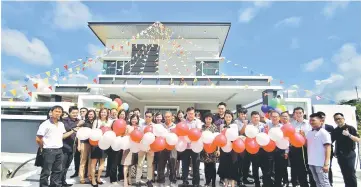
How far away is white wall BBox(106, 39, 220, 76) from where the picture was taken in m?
12.6

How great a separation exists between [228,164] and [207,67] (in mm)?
9073

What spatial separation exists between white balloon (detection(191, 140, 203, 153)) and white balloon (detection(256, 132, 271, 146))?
0.92m

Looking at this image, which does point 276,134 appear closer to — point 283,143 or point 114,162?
point 283,143

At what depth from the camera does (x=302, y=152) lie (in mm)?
3891

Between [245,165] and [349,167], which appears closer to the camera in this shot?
[349,167]

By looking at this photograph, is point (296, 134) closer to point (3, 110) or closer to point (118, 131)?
point (118, 131)

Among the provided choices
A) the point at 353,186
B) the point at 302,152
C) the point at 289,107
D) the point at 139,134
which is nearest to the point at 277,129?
the point at 302,152

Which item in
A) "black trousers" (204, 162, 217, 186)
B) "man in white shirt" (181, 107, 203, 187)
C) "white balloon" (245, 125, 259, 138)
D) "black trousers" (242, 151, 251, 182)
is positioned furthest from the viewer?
"black trousers" (242, 151, 251, 182)

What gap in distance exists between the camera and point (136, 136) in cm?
381

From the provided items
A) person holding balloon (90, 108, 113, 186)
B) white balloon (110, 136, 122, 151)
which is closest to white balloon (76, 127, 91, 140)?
person holding balloon (90, 108, 113, 186)

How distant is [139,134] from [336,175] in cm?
498

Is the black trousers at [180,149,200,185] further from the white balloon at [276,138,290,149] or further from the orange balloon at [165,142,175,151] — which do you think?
the white balloon at [276,138,290,149]

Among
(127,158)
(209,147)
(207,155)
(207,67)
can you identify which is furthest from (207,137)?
(207,67)

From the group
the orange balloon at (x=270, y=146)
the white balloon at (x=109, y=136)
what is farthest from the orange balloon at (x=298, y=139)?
the white balloon at (x=109, y=136)
